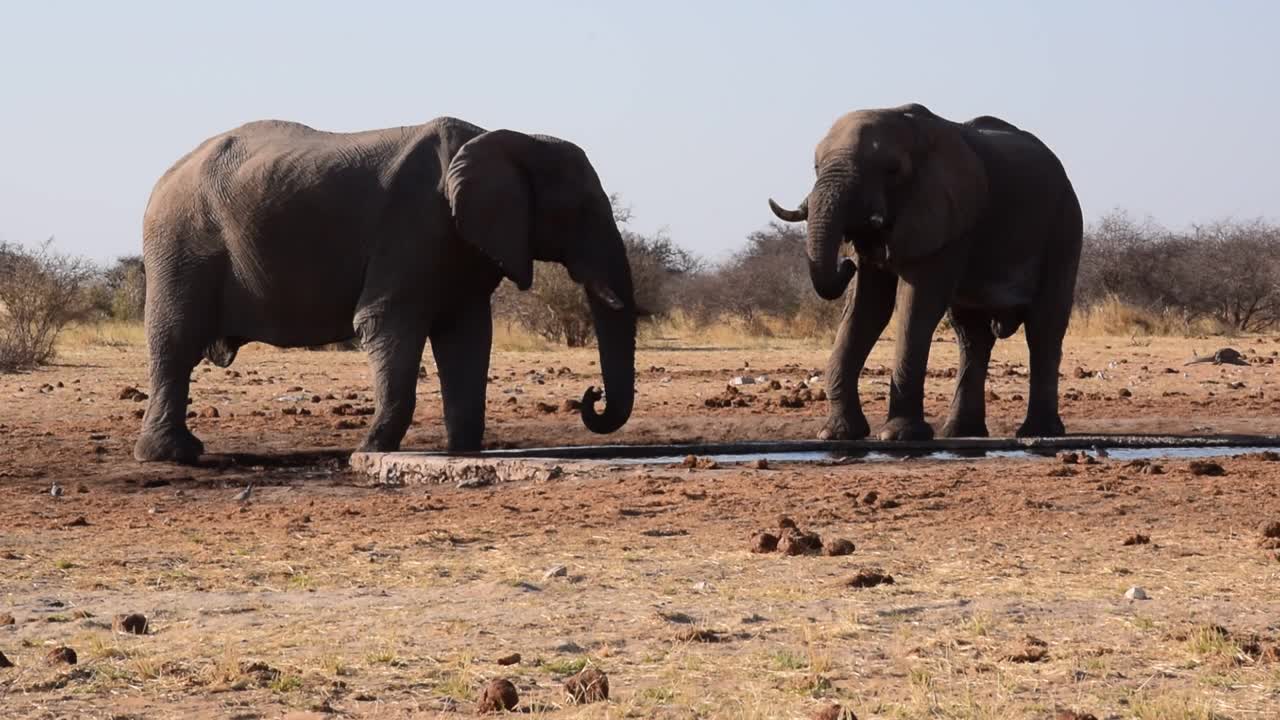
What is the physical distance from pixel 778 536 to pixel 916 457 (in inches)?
178

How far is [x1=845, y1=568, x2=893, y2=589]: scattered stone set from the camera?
834 cm

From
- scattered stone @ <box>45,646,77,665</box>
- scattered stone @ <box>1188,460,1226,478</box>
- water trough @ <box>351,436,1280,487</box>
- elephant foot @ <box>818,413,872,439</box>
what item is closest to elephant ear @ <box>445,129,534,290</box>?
water trough @ <box>351,436,1280,487</box>

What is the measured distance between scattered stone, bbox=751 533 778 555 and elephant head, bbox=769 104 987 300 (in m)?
5.47

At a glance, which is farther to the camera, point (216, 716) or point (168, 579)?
point (168, 579)

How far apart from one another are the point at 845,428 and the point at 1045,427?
172cm

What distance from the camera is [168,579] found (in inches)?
347

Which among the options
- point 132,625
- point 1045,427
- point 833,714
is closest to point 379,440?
point 1045,427

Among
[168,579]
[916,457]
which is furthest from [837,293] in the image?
[168,579]

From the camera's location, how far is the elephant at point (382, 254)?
13961mm

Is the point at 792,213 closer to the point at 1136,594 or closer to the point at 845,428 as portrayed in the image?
the point at 845,428

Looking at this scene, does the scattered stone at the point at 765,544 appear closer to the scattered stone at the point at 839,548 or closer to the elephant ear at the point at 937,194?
the scattered stone at the point at 839,548

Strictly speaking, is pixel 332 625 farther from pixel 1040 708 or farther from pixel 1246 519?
pixel 1246 519

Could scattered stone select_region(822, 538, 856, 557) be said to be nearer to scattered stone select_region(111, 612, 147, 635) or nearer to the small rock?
the small rock

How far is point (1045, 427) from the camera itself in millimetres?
16141
